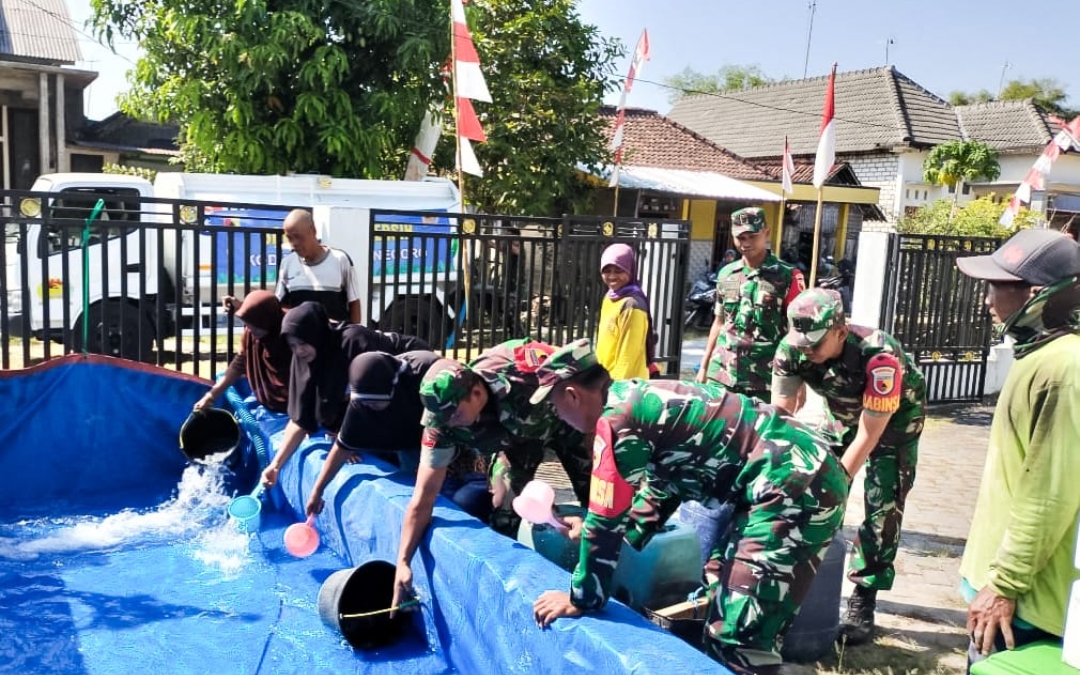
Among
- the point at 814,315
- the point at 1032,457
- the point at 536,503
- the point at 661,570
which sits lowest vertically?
the point at 661,570

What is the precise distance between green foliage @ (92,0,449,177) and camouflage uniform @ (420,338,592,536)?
23.8 ft

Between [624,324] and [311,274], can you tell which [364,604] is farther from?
[311,274]

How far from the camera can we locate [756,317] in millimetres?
4914

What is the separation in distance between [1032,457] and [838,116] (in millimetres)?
22923

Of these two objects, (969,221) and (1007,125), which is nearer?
(969,221)

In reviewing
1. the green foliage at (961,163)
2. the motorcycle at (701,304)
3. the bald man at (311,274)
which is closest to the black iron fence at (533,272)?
the bald man at (311,274)

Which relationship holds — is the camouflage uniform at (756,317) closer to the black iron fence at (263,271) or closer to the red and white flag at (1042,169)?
the black iron fence at (263,271)

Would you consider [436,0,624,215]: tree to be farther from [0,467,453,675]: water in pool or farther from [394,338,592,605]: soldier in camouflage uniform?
[394,338,592,605]: soldier in camouflage uniform

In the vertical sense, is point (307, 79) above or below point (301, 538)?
Answer: above

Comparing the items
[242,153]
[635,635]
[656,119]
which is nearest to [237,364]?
[635,635]

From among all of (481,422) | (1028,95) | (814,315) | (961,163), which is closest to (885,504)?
(814,315)

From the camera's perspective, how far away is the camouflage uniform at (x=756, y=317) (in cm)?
491

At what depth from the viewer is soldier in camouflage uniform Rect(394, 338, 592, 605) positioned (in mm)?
3365

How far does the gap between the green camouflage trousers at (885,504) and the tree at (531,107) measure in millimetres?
8740
